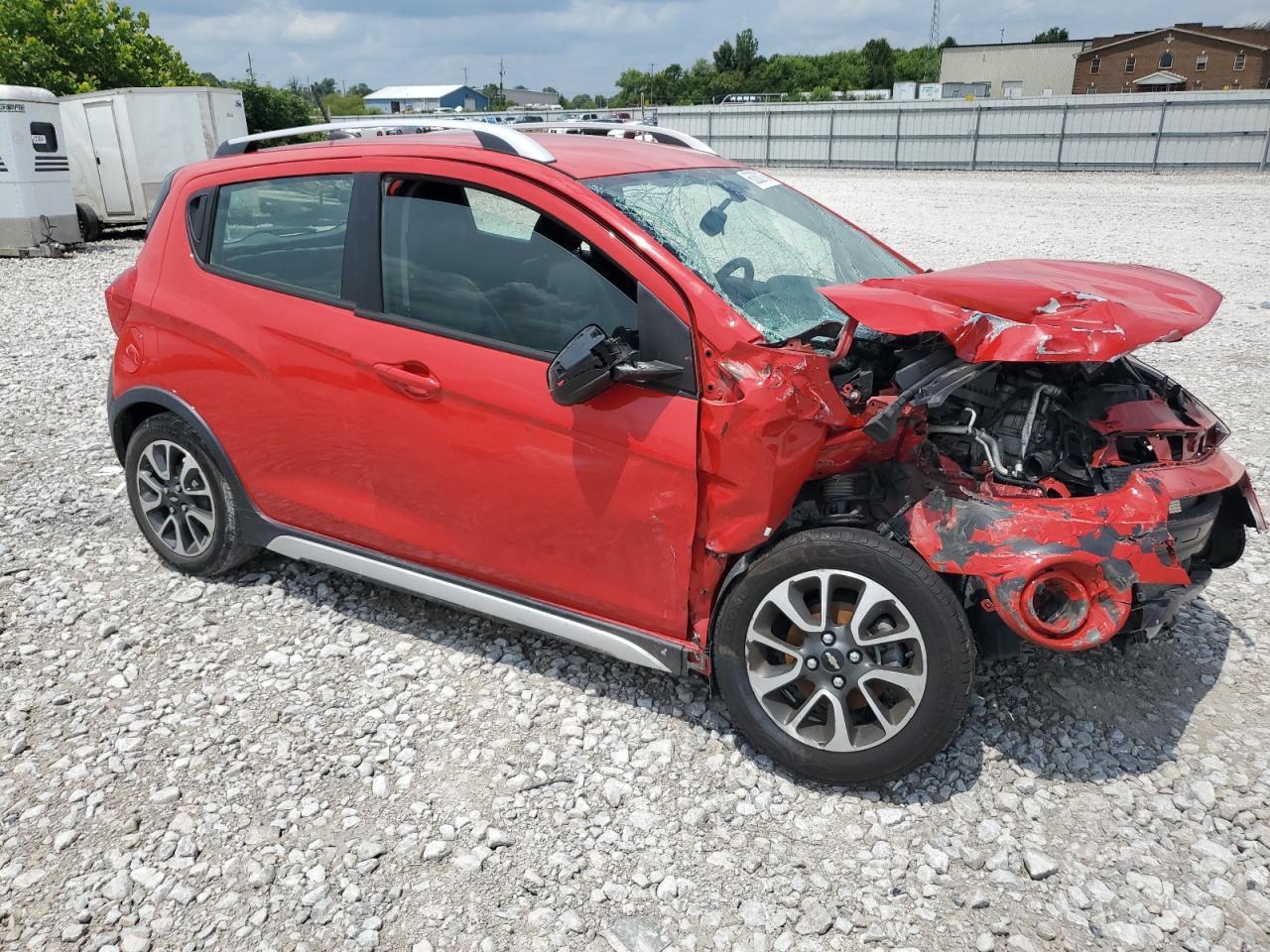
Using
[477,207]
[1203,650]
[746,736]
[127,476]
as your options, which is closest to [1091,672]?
[1203,650]

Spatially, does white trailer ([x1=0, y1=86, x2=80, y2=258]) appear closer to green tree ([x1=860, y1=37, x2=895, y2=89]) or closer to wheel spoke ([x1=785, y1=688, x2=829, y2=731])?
wheel spoke ([x1=785, y1=688, x2=829, y2=731])

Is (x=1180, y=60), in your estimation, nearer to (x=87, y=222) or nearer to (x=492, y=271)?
(x=87, y=222)

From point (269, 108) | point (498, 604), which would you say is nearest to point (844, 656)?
point (498, 604)

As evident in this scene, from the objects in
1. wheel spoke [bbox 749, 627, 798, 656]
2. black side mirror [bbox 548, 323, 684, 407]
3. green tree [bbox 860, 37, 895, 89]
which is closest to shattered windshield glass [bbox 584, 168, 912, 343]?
black side mirror [bbox 548, 323, 684, 407]

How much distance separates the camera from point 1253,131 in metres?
25.2

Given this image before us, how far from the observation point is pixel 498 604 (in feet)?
11.2

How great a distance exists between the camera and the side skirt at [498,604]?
3.12 meters

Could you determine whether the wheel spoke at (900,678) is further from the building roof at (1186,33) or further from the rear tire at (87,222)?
the building roof at (1186,33)

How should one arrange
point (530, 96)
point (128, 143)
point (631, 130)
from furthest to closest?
point (530, 96) → point (128, 143) → point (631, 130)

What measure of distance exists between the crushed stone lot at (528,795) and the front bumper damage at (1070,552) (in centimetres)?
63

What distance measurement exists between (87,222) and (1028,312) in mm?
17973

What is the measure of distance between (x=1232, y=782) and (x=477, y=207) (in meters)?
3.09

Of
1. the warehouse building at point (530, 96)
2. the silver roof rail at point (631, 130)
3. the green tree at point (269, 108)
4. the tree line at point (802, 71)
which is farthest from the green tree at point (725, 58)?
the silver roof rail at point (631, 130)

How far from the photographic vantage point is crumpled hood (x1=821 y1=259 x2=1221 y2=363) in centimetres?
265
